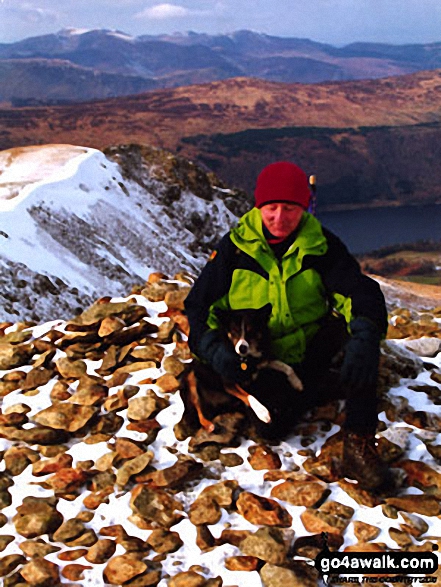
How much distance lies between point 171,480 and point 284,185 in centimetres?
265

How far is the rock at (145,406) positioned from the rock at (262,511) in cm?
145

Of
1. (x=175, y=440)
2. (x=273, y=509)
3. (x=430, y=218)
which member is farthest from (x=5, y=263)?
(x=430, y=218)

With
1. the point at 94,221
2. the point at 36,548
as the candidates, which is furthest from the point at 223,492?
the point at 94,221

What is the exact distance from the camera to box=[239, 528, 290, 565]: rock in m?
4.02

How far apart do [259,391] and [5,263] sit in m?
14.2

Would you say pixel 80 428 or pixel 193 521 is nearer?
pixel 193 521

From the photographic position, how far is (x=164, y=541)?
4254mm

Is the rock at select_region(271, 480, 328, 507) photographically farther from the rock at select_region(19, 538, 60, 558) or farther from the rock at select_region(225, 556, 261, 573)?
the rock at select_region(19, 538, 60, 558)

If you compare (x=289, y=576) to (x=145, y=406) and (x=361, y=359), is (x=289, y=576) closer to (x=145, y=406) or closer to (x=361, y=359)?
(x=361, y=359)

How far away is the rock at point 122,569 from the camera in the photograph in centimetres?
393

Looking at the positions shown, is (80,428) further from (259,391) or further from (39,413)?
(259,391)

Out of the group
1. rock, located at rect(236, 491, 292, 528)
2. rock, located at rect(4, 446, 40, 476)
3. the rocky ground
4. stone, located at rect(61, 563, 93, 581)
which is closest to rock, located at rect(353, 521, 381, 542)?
the rocky ground

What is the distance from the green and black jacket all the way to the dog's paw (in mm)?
438

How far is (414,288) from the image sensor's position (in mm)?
40938
